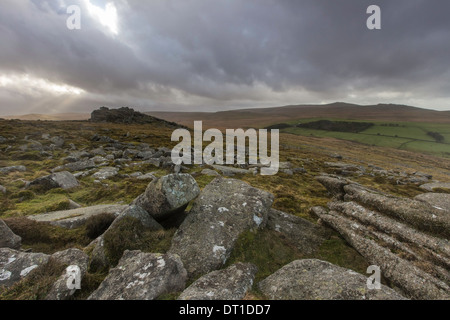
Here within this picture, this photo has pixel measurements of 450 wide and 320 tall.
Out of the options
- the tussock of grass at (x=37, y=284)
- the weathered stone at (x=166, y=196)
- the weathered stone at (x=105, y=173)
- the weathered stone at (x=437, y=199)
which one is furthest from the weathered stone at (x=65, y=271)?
the weathered stone at (x=437, y=199)

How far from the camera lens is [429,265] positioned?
21.3ft

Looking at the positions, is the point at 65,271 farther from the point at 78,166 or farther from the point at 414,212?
the point at 78,166

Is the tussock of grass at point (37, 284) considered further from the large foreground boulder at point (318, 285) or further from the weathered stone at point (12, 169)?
the weathered stone at point (12, 169)

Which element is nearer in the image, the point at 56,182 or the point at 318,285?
the point at 318,285

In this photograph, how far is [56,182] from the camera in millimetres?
15977

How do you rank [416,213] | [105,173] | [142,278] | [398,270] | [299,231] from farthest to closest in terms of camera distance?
1. [105,173]
2. [299,231]
3. [416,213]
4. [398,270]
5. [142,278]

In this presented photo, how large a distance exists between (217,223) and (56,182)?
15.6 m

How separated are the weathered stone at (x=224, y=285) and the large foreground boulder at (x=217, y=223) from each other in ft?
1.97

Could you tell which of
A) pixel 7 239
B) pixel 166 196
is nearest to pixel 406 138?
pixel 166 196

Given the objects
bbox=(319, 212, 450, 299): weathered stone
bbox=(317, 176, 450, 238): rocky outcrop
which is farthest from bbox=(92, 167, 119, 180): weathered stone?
bbox=(317, 176, 450, 238): rocky outcrop

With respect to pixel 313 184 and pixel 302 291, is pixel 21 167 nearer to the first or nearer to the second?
pixel 302 291

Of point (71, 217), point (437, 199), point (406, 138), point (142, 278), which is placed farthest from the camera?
point (406, 138)
